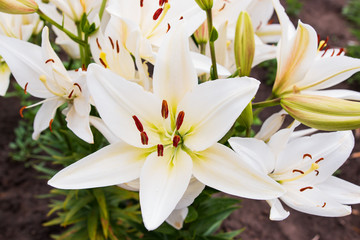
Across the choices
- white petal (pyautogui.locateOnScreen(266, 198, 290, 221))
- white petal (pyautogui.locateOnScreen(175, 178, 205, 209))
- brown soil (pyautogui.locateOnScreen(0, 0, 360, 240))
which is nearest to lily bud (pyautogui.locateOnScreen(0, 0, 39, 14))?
white petal (pyautogui.locateOnScreen(175, 178, 205, 209))

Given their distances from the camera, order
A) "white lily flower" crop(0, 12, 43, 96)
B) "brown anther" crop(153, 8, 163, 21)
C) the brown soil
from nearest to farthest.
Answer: "brown anther" crop(153, 8, 163, 21)
"white lily flower" crop(0, 12, 43, 96)
the brown soil

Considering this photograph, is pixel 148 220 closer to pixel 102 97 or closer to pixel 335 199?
pixel 102 97

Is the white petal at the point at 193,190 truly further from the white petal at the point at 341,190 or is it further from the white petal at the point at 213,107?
the white petal at the point at 341,190

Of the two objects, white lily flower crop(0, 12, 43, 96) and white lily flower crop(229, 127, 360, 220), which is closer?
white lily flower crop(229, 127, 360, 220)

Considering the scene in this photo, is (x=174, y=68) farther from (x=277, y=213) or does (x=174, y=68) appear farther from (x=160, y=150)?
(x=277, y=213)

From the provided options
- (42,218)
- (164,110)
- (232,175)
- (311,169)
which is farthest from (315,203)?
(42,218)

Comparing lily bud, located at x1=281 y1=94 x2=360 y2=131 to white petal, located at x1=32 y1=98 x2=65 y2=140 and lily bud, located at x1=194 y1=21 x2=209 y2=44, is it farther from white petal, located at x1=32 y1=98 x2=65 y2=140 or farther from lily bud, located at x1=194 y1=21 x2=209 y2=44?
white petal, located at x1=32 y1=98 x2=65 y2=140

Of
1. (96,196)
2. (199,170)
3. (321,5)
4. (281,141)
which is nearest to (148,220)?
(199,170)
